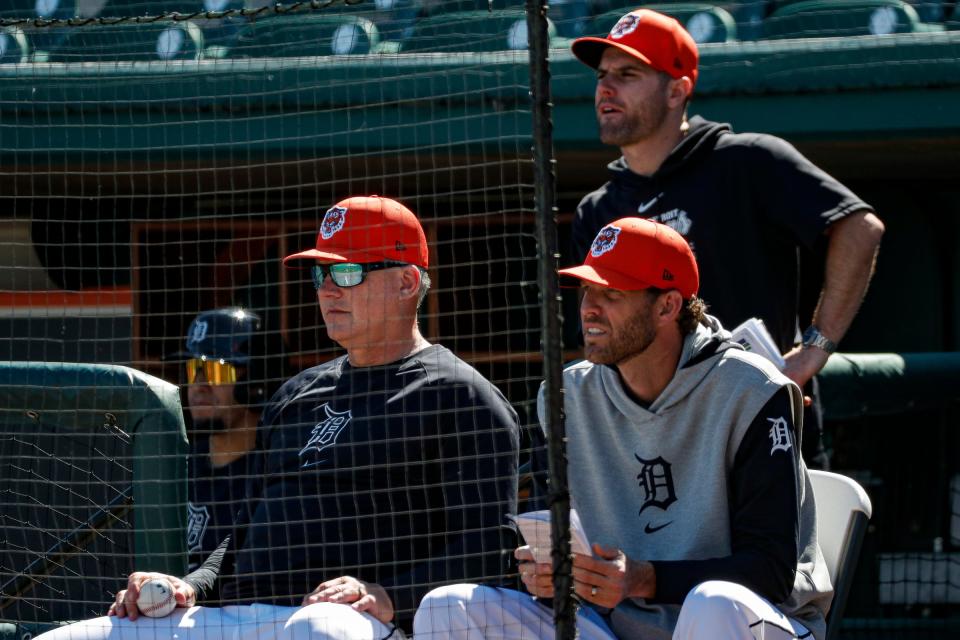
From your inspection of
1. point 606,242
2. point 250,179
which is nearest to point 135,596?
point 606,242

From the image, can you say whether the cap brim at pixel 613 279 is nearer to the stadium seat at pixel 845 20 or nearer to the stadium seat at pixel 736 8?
the stadium seat at pixel 845 20

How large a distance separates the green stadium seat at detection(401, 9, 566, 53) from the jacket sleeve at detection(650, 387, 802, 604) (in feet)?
10.6

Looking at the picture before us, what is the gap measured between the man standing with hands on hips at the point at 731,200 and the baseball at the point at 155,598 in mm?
1525

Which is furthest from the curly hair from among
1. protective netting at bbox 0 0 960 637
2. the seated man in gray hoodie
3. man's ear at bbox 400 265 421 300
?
man's ear at bbox 400 265 421 300

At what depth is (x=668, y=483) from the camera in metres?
2.79

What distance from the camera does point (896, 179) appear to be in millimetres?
5930

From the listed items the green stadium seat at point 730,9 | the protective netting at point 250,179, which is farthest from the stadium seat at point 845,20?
the green stadium seat at point 730,9

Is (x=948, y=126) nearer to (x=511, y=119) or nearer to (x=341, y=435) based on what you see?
(x=511, y=119)

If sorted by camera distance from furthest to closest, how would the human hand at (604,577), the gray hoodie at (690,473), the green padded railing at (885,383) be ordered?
the green padded railing at (885,383)
the gray hoodie at (690,473)
the human hand at (604,577)

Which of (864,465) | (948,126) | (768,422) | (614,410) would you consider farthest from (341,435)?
(948,126)

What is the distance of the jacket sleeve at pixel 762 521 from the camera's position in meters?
2.54

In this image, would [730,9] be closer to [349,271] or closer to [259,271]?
[259,271]

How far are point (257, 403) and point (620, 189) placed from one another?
1.37 metres

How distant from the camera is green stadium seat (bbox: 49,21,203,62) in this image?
5.73 m
